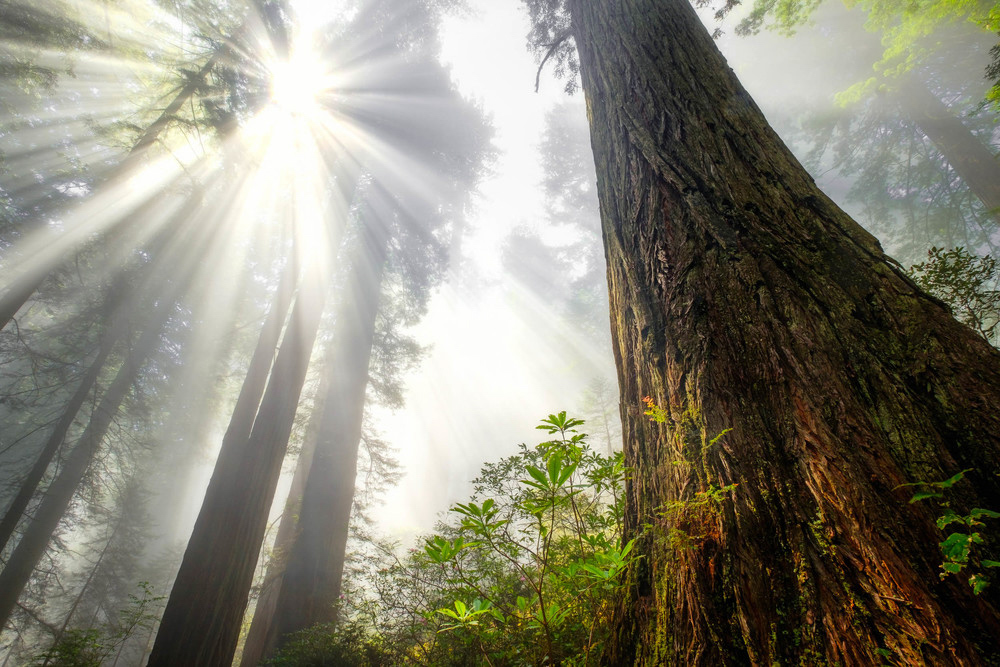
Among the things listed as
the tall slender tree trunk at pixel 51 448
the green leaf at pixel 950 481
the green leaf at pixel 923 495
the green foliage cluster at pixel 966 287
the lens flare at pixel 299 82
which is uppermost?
the lens flare at pixel 299 82

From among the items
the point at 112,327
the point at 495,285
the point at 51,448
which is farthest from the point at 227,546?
the point at 495,285

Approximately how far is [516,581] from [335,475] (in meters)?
→ 4.47

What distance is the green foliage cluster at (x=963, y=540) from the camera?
54 cm

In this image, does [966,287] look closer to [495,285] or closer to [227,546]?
[227,546]

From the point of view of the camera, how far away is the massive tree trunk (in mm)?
616

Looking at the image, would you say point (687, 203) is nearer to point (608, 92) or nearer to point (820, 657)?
point (608, 92)

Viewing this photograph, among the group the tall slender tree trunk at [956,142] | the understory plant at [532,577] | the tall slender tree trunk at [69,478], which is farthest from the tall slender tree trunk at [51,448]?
the tall slender tree trunk at [956,142]

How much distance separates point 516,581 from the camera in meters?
2.86

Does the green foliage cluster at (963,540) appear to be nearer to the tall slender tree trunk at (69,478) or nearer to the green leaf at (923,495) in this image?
the green leaf at (923,495)

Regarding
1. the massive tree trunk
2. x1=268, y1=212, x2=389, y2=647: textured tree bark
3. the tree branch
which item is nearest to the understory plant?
the massive tree trunk

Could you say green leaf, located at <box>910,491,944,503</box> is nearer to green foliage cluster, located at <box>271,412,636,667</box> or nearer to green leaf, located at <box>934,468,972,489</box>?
green leaf, located at <box>934,468,972,489</box>

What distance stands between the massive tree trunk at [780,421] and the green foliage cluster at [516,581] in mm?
223

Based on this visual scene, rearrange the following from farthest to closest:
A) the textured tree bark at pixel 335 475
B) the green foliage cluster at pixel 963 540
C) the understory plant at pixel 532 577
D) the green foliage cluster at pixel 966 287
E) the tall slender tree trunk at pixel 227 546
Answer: the textured tree bark at pixel 335 475 < the tall slender tree trunk at pixel 227 546 < the green foliage cluster at pixel 966 287 < the understory plant at pixel 532 577 < the green foliage cluster at pixel 963 540

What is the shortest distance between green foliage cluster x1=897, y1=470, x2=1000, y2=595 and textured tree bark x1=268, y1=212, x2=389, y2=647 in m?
5.90
